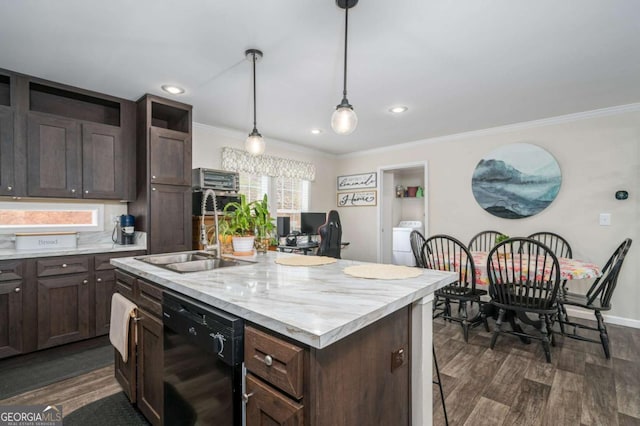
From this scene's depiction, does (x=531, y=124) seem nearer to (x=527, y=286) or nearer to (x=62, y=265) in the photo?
(x=527, y=286)

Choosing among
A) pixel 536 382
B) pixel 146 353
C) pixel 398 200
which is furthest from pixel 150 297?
pixel 398 200

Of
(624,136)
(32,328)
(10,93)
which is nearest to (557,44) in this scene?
(624,136)

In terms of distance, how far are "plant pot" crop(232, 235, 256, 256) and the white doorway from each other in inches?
135

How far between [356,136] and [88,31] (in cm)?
336

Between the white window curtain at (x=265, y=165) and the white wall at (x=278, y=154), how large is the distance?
11cm

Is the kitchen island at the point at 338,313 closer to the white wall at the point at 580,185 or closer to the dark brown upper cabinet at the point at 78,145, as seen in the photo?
the dark brown upper cabinet at the point at 78,145

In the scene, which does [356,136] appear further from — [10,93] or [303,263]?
[10,93]

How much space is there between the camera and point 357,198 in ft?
18.9

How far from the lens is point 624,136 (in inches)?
129

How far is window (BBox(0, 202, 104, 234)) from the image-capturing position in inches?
109

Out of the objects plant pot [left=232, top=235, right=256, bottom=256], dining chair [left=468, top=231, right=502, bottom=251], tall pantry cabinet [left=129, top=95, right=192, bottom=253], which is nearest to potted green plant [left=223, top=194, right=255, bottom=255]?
plant pot [left=232, top=235, right=256, bottom=256]

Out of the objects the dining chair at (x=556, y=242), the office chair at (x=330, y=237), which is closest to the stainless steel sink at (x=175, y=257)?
the office chair at (x=330, y=237)

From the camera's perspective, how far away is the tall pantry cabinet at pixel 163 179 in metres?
3.06

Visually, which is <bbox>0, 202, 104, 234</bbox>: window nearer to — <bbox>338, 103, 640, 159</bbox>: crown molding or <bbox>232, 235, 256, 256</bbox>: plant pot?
<bbox>232, 235, 256, 256</bbox>: plant pot
